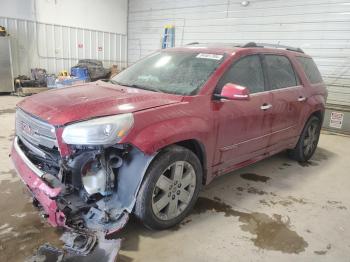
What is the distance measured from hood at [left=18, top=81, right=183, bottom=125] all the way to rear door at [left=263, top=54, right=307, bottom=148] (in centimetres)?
130

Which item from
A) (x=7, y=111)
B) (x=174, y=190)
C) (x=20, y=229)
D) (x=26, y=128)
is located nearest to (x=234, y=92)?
(x=174, y=190)

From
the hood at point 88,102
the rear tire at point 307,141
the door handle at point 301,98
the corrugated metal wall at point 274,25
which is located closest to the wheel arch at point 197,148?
the hood at point 88,102

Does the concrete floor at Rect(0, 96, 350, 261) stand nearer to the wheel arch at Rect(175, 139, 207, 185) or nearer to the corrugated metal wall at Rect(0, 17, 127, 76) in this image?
the wheel arch at Rect(175, 139, 207, 185)

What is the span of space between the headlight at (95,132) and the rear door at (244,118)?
92 centimetres

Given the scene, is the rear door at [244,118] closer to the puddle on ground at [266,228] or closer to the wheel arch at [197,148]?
the wheel arch at [197,148]

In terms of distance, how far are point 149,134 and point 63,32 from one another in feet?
30.2

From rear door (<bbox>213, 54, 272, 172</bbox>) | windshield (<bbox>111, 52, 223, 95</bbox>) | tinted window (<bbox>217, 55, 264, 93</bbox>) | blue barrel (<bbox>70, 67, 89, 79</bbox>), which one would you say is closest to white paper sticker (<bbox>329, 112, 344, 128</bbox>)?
rear door (<bbox>213, 54, 272, 172</bbox>)

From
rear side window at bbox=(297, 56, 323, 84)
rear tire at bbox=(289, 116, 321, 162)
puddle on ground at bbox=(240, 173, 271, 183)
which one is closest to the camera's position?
puddle on ground at bbox=(240, 173, 271, 183)

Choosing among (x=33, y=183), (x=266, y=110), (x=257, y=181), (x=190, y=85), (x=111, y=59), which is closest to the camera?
(x=33, y=183)

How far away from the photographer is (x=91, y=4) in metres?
10.3

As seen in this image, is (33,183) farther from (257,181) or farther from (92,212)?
(257,181)

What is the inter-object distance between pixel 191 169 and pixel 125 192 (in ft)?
1.94

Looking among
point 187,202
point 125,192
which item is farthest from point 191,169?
point 125,192

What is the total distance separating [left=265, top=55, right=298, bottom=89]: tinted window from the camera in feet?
10.2
